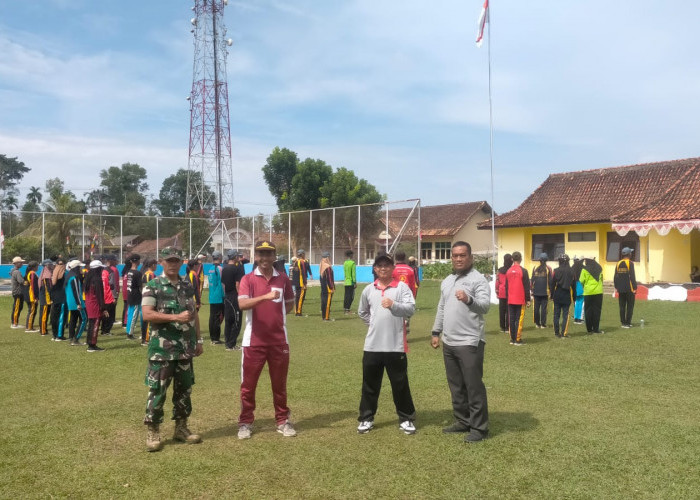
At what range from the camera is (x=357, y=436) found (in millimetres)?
5488

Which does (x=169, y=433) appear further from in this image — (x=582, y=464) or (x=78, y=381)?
(x=582, y=464)

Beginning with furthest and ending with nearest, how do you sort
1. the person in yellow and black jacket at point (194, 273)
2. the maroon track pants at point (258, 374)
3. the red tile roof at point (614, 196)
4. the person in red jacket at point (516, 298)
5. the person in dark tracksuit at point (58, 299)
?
the red tile roof at point (614, 196)
the person in dark tracksuit at point (58, 299)
the person in red jacket at point (516, 298)
the person in yellow and black jacket at point (194, 273)
the maroon track pants at point (258, 374)

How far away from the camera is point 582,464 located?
15.5ft

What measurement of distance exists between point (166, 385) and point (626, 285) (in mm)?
10954

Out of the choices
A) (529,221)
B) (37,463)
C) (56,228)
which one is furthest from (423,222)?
(37,463)

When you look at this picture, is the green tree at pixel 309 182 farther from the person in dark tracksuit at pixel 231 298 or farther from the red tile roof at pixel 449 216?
the person in dark tracksuit at pixel 231 298

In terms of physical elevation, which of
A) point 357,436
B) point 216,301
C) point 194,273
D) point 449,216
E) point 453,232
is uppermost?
point 449,216

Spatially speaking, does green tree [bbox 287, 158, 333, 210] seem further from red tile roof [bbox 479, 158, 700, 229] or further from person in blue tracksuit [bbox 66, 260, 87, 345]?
person in blue tracksuit [bbox 66, 260, 87, 345]

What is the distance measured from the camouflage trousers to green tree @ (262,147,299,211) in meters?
41.9

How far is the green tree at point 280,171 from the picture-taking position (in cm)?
4772

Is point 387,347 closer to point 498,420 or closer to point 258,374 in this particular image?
point 258,374

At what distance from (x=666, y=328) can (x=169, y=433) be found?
11141 millimetres

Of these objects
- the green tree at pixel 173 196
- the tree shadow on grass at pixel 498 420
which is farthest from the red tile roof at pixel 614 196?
the green tree at pixel 173 196

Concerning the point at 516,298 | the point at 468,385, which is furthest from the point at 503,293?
the point at 468,385
